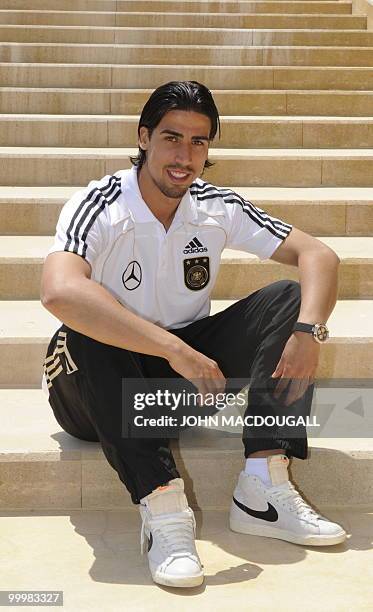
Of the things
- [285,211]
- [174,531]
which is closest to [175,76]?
[285,211]

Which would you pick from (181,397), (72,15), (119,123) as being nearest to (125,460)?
(181,397)

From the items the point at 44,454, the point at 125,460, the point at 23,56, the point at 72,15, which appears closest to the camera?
the point at 125,460

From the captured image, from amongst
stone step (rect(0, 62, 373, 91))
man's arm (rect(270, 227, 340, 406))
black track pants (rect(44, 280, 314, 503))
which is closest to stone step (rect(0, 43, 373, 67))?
stone step (rect(0, 62, 373, 91))

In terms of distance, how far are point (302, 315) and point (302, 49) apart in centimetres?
390

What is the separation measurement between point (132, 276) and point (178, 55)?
3647 millimetres

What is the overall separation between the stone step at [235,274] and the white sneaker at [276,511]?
→ 1.31m

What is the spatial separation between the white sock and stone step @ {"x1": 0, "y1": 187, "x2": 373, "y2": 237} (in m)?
1.85

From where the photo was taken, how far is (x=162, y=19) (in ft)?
22.0

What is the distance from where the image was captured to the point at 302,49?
6.15 m

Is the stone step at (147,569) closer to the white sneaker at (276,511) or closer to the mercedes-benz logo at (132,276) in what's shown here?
the white sneaker at (276,511)

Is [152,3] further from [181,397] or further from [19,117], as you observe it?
[181,397]

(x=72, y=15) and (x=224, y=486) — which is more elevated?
(x=72, y=15)

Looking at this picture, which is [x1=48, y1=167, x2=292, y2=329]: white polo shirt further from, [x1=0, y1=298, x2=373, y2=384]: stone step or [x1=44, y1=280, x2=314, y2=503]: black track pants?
[x1=0, y1=298, x2=373, y2=384]: stone step

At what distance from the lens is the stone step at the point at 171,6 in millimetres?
6859
